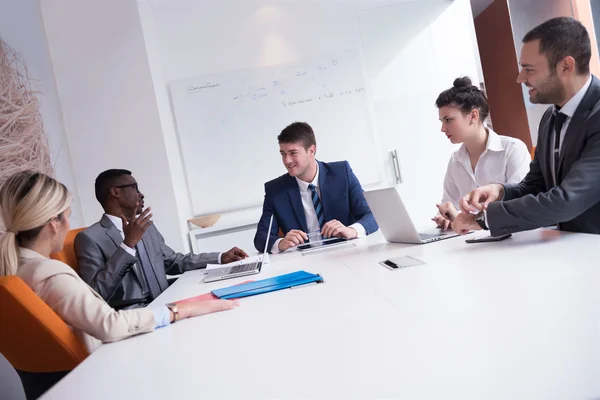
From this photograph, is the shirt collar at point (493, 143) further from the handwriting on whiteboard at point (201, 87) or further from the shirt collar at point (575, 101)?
the handwriting on whiteboard at point (201, 87)

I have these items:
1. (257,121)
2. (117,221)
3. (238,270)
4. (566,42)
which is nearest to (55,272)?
(238,270)

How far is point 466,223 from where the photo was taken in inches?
76.2

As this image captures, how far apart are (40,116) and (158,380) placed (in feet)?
11.3

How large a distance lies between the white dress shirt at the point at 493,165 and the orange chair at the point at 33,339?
2.23m

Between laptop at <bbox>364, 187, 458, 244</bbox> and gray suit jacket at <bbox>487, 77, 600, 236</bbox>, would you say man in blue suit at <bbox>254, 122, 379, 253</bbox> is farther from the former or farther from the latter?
gray suit jacket at <bbox>487, 77, 600, 236</bbox>

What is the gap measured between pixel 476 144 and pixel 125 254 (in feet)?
6.66

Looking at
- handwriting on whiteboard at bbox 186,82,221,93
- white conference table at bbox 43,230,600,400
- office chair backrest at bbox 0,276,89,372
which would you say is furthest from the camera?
handwriting on whiteboard at bbox 186,82,221,93

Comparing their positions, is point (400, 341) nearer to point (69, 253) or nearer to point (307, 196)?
point (69, 253)

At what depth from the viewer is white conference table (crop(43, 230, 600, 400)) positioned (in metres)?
0.78

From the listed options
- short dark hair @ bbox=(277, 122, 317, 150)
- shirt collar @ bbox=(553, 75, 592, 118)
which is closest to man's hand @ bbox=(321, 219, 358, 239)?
short dark hair @ bbox=(277, 122, 317, 150)

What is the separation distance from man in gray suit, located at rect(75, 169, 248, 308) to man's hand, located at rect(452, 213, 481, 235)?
1.22 meters

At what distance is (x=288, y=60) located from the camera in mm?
5035

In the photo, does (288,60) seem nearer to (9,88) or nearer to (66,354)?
(9,88)

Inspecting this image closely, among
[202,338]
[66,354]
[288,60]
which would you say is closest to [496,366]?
[202,338]
